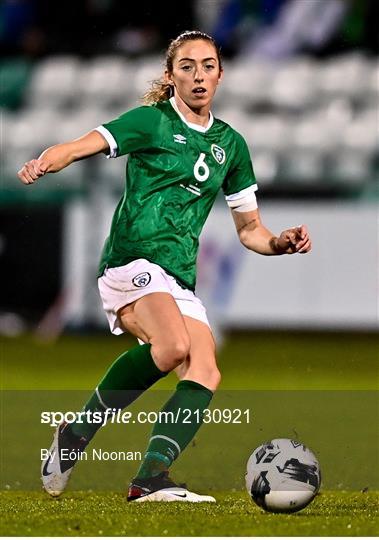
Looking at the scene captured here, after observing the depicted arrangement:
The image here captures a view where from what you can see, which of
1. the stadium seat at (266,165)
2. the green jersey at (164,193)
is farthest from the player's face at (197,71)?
the stadium seat at (266,165)

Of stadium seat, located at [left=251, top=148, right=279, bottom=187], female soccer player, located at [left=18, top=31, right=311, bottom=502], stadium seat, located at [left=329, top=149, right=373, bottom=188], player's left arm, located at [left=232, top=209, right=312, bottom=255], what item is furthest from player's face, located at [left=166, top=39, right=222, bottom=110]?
stadium seat, located at [left=329, top=149, right=373, bottom=188]

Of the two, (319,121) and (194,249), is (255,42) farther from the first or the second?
(194,249)

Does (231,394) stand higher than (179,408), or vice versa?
(179,408)

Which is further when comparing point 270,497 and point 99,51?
point 99,51

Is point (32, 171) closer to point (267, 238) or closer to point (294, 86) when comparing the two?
point (267, 238)

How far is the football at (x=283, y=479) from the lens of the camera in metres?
4.48

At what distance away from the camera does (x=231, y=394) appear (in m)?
8.62

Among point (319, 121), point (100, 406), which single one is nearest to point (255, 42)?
point (319, 121)

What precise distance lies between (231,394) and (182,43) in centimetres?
Result: 398

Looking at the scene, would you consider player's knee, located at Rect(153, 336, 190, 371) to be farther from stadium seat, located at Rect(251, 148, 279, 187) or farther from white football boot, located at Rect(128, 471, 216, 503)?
stadium seat, located at Rect(251, 148, 279, 187)

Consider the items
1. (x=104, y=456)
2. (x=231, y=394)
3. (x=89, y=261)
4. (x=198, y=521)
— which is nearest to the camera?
(x=198, y=521)

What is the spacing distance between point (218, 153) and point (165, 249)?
461 mm

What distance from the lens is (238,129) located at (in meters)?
15.3

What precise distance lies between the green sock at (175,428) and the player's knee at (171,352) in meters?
0.13
